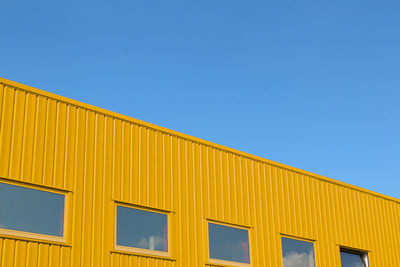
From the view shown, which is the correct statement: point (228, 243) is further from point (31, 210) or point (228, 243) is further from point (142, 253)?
point (31, 210)

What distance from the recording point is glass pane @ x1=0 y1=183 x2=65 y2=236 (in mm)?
11641

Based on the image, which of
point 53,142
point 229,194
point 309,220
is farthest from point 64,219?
point 309,220

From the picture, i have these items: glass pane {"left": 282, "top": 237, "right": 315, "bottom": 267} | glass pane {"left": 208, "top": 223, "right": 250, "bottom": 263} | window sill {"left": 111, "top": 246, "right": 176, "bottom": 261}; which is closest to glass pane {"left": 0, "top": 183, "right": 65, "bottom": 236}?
window sill {"left": 111, "top": 246, "right": 176, "bottom": 261}

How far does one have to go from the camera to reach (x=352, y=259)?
725 inches

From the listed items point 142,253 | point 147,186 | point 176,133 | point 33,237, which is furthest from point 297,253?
point 33,237

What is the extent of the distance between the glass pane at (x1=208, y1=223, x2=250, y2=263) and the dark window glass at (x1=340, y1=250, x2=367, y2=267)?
3985mm

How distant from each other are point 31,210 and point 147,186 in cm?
294

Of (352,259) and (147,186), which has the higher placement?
(147,186)

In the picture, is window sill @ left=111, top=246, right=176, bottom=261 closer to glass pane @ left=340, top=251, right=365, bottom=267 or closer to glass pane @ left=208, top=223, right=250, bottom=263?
glass pane @ left=208, top=223, right=250, bottom=263

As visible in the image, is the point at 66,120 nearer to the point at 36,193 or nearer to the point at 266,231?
the point at 36,193

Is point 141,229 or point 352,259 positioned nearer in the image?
point 141,229

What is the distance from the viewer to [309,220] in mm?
17328

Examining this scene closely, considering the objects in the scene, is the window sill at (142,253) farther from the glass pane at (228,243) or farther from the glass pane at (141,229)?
the glass pane at (228,243)

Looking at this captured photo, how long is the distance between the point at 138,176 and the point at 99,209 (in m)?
1.33
